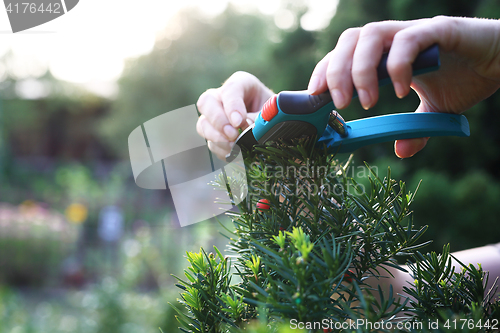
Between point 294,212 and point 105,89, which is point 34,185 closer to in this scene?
point 105,89

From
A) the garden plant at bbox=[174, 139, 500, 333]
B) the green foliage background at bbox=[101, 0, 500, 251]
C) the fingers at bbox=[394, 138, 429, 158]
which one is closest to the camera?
the garden plant at bbox=[174, 139, 500, 333]

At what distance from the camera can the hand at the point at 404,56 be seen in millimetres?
327

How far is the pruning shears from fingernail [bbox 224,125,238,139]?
244mm

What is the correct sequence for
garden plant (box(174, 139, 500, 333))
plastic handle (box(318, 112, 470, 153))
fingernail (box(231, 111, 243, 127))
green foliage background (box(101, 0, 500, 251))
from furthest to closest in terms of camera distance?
green foliage background (box(101, 0, 500, 251)) → fingernail (box(231, 111, 243, 127)) → plastic handle (box(318, 112, 470, 153)) → garden plant (box(174, 139, 500, 333))

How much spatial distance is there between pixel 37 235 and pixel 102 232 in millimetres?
1011

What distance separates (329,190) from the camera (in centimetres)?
38

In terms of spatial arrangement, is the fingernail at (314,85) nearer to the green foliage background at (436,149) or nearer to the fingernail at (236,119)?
the fingernail at (236,119)

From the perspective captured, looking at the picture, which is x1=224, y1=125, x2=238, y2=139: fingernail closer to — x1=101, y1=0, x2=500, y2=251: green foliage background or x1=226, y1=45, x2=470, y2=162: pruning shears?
x1=226, y1=45, x2=470, y2=162: pruning shears

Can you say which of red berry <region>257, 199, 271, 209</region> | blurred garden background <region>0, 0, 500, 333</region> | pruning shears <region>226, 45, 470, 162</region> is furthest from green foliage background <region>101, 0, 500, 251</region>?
red berry <region>257, 199, 271, 209</region>

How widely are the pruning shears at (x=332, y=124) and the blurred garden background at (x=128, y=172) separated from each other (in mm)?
584

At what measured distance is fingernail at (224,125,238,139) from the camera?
68 cm

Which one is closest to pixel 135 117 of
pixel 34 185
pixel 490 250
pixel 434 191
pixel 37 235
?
pixel 34 185

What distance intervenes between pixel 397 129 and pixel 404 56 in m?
0.10

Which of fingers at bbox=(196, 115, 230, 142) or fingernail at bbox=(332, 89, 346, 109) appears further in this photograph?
fingers at bbox=(196, 115, 230, 142)
